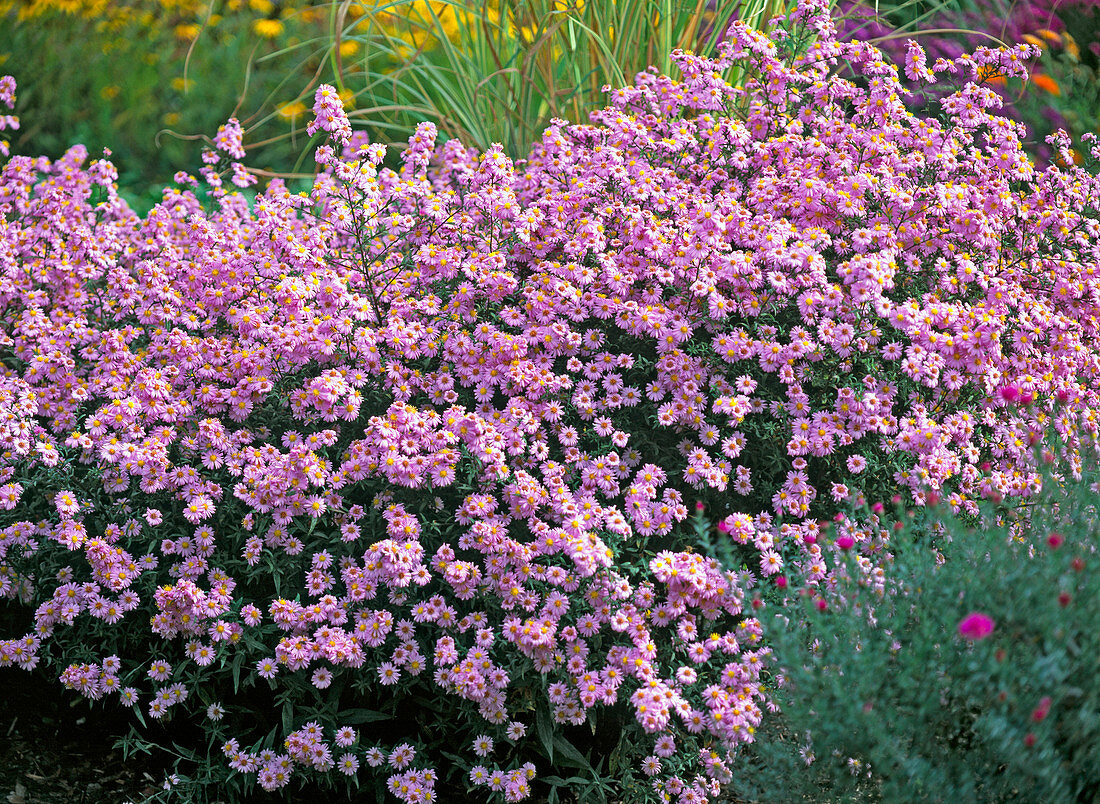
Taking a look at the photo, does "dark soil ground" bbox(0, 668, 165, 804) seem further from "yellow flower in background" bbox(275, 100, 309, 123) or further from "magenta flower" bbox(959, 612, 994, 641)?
"yellow flower in background" bbox(275, 100, 309, 123)

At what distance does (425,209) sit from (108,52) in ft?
20.9

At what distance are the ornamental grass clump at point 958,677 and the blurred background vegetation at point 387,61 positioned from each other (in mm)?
3377

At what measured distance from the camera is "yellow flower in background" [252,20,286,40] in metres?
8.53

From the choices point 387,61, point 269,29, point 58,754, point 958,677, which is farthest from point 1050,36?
point 58,754

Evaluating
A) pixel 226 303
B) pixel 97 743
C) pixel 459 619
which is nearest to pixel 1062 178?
pixel 459 619

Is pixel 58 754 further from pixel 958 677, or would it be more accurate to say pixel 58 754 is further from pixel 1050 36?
pixel 1050 36

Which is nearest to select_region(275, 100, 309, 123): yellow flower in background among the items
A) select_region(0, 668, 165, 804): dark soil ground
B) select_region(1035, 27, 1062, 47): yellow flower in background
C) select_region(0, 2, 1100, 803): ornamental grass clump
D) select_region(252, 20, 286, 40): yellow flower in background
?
select_region(0, 2, 1100, 803): ornamental grass clump

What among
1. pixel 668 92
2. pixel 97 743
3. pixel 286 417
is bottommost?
pixel 97 743

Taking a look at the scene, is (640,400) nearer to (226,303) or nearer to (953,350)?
(953,350)

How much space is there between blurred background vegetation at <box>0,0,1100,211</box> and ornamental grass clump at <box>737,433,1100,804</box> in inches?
133

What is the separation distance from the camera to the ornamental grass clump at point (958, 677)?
177 cm

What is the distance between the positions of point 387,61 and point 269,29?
3.48ft

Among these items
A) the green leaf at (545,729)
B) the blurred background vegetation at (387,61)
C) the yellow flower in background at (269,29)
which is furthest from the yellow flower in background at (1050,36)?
the yellow flower in background at (269,29)

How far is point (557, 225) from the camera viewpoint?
337 cm
